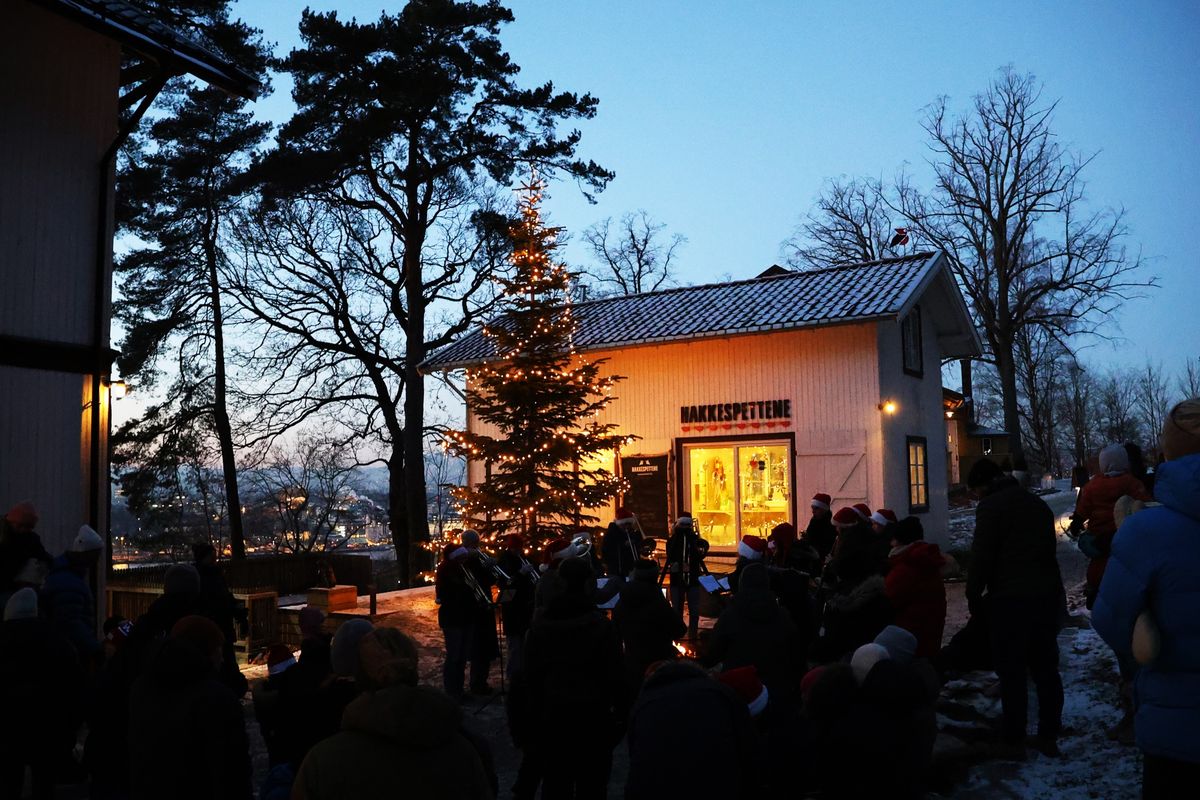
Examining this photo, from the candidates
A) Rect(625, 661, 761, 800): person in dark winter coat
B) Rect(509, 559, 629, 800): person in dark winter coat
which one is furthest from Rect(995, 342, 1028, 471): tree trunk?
Rect(625, 661, 761, 800): person in dark winter coat

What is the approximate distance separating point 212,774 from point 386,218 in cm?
2253

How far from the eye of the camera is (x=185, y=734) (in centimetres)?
421

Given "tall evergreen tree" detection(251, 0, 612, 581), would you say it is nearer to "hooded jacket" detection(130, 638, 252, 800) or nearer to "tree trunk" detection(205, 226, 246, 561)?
"tree trunk" detection(205, 226, 246, 561)

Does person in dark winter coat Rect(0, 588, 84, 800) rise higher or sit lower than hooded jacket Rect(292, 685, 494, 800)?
lower

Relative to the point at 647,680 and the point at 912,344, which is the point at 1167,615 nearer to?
the point at 647,680

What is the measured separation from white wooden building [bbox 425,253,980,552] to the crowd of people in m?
8.97

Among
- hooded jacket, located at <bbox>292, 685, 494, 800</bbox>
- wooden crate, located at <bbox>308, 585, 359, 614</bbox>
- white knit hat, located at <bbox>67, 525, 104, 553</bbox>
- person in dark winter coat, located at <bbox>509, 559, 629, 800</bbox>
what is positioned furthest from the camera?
wooden crate, located at <bbox>308, 585, 359, 614</bbox>

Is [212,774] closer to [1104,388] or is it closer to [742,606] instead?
[742,606]

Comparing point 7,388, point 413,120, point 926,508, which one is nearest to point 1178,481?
point 7,388

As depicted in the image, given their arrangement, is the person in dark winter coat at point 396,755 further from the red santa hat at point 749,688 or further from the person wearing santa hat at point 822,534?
the person wearing santa hat at point 822,534

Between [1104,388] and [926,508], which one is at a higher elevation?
[1104,388]

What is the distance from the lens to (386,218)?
1001 inches

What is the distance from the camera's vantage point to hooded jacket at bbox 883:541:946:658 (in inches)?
283

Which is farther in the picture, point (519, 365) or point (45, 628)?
point (519, 365)
